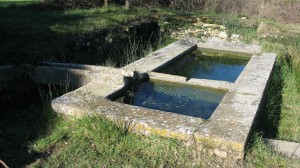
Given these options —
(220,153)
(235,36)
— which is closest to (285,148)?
(220,153)

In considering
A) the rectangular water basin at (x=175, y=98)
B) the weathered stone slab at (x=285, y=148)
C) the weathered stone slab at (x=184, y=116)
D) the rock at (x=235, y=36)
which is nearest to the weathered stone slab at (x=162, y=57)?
the weathered stone slab at (x=184, y=116)

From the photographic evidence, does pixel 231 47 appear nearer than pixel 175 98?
No

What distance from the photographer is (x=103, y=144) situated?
11.2 feet

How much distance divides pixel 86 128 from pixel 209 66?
3553mm

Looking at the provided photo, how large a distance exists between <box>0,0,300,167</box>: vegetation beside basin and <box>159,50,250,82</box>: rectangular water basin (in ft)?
2.28

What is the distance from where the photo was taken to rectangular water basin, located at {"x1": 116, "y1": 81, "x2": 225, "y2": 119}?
4.36 metres

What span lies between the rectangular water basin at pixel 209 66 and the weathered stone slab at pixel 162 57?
0.10 meters

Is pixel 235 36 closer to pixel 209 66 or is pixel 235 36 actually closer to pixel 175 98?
pixel 209 66

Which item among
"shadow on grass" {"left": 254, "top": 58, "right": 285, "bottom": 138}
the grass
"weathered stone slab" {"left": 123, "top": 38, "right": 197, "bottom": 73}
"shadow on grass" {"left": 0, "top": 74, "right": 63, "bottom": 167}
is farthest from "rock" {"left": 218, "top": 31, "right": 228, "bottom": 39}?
"shadow on grass" {"left": 0, "top": 74, "right": 63, "bottom": 167}

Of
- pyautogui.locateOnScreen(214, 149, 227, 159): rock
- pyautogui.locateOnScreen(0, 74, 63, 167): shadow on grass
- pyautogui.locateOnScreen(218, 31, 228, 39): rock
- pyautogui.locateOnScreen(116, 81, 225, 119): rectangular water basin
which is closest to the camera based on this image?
pyautogui.locateOnScreen(214, 149, 227, 159): rock

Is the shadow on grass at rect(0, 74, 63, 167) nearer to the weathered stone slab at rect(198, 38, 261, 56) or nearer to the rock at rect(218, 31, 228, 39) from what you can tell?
the weathered stone slab at rect(198, 38, 261, 56)

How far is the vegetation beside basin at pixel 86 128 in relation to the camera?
323 centimetres

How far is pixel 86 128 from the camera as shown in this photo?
356cm

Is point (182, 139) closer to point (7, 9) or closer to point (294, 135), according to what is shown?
point (294, 135)
